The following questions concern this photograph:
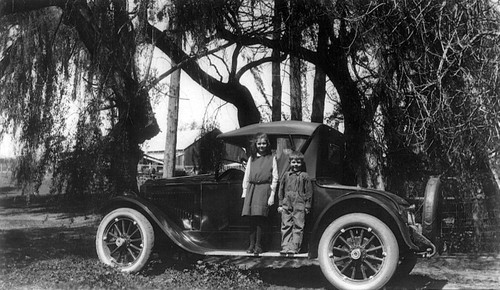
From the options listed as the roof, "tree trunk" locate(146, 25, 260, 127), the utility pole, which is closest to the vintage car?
"tree trunk" locate(146, 25, 260, 127)

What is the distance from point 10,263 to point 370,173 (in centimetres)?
498

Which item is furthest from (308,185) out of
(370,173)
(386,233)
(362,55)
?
(362,55)

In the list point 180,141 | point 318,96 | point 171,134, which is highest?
point 180,141

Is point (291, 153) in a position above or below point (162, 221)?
above

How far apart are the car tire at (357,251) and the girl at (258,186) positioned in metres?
0.75

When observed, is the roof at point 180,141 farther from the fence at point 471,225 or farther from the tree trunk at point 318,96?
the fence at point 471,225

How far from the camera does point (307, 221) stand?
5375 millimetres

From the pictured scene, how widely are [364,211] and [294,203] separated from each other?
731mm

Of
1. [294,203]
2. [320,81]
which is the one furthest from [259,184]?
[320,81]

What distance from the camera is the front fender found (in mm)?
5676

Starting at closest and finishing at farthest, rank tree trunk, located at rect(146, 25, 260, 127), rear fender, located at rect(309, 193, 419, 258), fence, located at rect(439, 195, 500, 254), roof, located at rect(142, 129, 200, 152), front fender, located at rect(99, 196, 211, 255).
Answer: rear fender, located at rect(309, 193, 419, 258) < front fender, located at rect(99, 196, 211, 255) < fence, located at rect(439, 195, 500, 254) < tree trunk, located at rect(146, 25, 260, 127) < roof, located at rect(142, 129, 200, 152)

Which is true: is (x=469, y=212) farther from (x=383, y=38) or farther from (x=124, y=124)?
(x=124, y=124)

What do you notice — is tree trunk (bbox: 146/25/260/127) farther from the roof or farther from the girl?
the roof

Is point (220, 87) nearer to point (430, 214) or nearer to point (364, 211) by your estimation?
point (364, 211)
